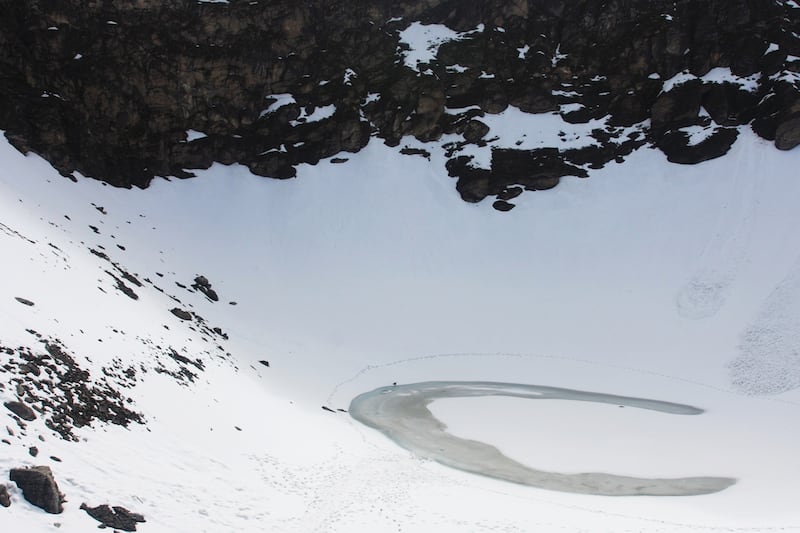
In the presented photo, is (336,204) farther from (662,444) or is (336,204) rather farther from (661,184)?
(662,444)

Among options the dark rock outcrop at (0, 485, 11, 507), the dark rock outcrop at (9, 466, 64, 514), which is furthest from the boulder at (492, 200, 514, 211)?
the dark rock outcrop at (0, 485, 11, 507)

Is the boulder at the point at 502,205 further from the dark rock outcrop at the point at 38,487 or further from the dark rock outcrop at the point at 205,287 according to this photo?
the dark rock outcrop at the point at 38,487

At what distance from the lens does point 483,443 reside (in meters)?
25.0

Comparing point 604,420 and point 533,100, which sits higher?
point 533,100

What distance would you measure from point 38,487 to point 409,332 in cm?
3192

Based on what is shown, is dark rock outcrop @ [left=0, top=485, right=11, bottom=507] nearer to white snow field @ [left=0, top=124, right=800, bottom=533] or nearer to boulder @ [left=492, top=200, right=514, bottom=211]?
white snow field @ [left=0, top=124, right=800, bottom=533]

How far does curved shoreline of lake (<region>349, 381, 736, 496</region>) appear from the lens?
835 inches

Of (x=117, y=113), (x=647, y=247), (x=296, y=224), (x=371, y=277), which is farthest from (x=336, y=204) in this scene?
(x=647, y=247)

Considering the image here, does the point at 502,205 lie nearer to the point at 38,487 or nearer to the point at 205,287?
the point at 205,287

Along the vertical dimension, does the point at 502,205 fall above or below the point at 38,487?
above

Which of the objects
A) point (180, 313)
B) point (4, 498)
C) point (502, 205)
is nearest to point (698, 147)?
point (502, 205)

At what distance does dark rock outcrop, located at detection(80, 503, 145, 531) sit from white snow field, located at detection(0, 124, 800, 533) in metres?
0.22

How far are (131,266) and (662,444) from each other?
101ft

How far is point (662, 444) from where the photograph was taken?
83.7 feet
